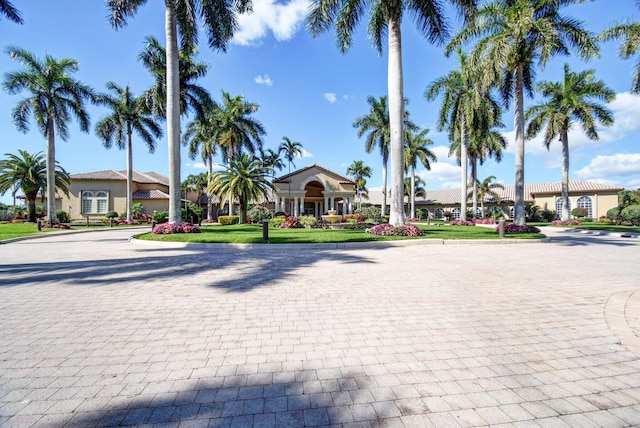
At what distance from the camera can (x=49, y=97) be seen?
24.1 m

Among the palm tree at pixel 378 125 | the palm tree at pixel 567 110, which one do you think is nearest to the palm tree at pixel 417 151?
the palm tree at pixel 378 125

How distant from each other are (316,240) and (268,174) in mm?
18846

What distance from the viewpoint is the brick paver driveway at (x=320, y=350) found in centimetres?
217

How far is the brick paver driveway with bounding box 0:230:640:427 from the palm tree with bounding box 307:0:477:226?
8.74 metres

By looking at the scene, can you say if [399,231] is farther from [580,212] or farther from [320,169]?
[580,212]

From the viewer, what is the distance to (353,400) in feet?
7.48

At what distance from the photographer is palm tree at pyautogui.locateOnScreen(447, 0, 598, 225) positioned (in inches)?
627

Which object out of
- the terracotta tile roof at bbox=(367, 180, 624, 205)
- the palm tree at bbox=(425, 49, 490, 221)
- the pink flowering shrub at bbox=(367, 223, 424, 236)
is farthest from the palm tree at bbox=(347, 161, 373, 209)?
the pink flowering shrub at bbox=(367, 223, 424, 236)

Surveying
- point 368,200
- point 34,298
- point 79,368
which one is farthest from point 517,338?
point 368,200

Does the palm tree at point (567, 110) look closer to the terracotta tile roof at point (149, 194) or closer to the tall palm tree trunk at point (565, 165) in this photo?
the tall palm tree trunk at point (565, 165)

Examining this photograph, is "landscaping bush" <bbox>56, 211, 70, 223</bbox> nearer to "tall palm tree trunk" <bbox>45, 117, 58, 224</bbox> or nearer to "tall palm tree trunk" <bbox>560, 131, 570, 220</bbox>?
"tall palm tree trunk" <bbox>45, 117, 58, 224</bbox>

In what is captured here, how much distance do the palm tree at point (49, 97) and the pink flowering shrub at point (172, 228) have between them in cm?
1631

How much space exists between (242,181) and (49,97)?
17.1 meters

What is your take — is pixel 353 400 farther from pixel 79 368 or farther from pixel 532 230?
pixel 532 230
